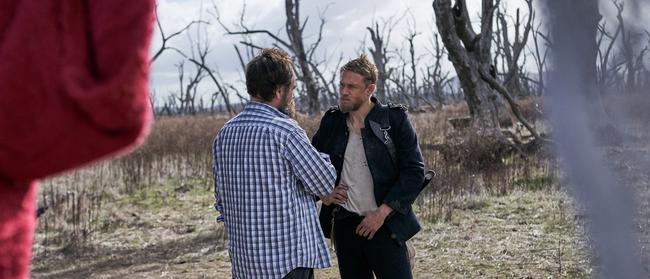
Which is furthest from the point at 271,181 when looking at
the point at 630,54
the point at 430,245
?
the point at 430,245

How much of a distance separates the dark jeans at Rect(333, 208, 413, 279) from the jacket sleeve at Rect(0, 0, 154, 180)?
85.7 inches

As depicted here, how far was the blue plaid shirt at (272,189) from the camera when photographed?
2469mm

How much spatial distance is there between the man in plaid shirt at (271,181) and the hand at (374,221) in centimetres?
31

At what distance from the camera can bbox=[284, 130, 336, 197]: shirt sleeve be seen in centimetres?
249

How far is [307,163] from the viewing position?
249 centimetres

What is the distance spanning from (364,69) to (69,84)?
7.30 feet

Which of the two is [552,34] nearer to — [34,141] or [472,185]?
[34,141]

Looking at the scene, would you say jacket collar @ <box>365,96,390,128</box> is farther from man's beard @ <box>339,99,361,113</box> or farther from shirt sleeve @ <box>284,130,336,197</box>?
shirt sleeve @ <box>284,130,336,197</box>

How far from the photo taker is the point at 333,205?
2994 millimetres

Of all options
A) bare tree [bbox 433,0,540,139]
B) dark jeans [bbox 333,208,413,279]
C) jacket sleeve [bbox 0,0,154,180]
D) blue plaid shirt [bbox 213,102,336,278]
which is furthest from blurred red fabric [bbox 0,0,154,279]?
bare tree [bbox 433,0,540,139]

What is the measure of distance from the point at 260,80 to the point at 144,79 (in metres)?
1.76

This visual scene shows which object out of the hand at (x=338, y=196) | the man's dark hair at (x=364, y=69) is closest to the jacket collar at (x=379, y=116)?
the man's dark hair at (x=364, y=69)

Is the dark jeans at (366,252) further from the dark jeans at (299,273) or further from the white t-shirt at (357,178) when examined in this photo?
the dark jeans at (299,273)

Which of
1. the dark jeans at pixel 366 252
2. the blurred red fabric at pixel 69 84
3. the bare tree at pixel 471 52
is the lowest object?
the dark jeans at pixel 366 252
